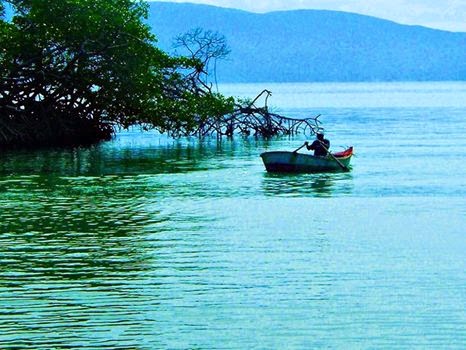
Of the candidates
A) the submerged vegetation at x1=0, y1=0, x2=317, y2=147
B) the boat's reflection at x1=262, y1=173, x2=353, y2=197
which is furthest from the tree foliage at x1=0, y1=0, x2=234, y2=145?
the boat's reflection at x1=262, y1=173, x2=353, y2=197

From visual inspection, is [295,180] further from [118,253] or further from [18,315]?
[18,315]

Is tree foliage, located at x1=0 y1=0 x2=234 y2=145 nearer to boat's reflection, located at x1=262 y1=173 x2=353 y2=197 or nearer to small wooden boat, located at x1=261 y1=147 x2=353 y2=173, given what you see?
small wooden boat, located at x1=261 y1=147 x2=353 y2=173

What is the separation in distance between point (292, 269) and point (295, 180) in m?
17.1

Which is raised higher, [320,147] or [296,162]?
[320,147]

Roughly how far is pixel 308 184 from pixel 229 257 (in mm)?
14464

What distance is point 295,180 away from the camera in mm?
37812

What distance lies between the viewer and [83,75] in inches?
2020

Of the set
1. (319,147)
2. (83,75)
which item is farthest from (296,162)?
(83,75)

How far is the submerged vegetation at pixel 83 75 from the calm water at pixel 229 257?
726 centimetres

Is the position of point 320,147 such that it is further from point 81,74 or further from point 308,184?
point 81,74

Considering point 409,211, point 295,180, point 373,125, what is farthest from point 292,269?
point 373,125

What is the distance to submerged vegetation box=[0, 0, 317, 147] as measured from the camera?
49000 millimetres

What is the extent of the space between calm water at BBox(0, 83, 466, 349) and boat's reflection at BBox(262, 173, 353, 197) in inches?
2.5

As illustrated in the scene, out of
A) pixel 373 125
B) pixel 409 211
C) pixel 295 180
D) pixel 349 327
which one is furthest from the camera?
pixel 373 125
